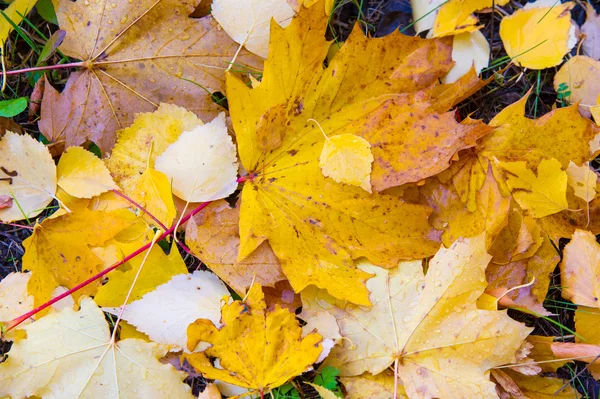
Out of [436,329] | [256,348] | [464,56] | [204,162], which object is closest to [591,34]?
[464,56]

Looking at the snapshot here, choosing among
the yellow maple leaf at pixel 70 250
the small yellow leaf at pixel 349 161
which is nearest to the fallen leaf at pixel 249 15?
the small yellow leaf at pixel 349 161

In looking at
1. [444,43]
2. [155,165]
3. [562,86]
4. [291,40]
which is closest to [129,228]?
[155,165]

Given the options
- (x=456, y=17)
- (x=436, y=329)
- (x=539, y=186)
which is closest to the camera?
(x=436, y=329)

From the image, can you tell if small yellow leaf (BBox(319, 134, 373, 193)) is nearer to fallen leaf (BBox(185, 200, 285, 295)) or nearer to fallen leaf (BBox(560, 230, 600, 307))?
fallen leaf (BBox(185, 200, 285, 295))

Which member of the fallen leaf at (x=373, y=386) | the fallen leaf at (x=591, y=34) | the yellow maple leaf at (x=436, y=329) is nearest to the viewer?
the yellow maple leaf at (x=436, y=329)

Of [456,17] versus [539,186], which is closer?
[539,186]

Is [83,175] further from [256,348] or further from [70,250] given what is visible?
[256,348]

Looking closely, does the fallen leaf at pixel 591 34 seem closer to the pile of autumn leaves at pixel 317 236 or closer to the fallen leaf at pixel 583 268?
the pile of autumn leaves at pixel 317 236
